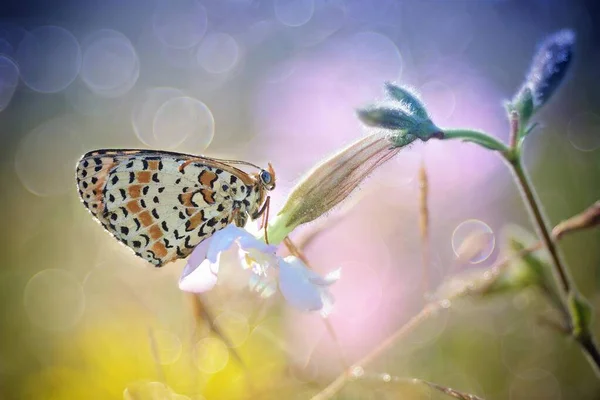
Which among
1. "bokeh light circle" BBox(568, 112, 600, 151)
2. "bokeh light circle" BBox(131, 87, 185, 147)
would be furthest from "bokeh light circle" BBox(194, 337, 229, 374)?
"bokeh light circle" BBox(131, 87, 185, 147)

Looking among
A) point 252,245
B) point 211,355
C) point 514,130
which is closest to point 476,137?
point 514,130

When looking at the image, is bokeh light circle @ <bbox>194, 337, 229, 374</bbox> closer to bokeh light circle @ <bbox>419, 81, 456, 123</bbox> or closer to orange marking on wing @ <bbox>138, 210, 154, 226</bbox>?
orange marking on wing @ <bbox>138, 210, 154, 226</bbox>

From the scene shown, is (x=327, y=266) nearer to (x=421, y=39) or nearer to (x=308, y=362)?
(x=308, y=362)

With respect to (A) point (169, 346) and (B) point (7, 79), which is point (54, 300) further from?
(B) point (7, 79)

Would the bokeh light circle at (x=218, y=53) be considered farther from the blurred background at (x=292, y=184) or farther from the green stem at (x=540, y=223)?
the green stem at (x=540, y=223)

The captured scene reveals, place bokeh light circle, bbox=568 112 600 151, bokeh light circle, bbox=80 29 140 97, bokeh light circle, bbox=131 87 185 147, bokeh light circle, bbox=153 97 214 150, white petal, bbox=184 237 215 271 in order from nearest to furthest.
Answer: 1. white petal, bbox=184 237 215 271
2. bokeh light circle, bbox=568 112 600 151
3. bokeh light circle, bbox=153 97 214 150
4. bokeh light circle, bbox=131 87 185 147
5. bokeh light circle, bbox=80 29 140 97

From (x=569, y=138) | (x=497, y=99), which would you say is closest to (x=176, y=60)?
(x=497, y=99)
